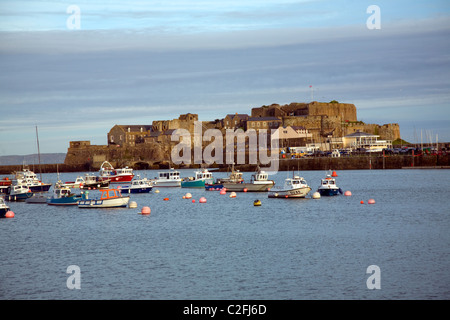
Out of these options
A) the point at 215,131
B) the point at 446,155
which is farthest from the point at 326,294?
the point at 215,131

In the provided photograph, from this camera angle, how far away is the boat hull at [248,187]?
198ft

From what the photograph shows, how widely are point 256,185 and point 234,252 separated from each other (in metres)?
33.7

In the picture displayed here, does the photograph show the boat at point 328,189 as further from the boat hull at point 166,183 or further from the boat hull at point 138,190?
the boat hull at point 166,183

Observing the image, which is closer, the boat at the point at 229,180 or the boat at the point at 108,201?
the boat at the point at 108,201

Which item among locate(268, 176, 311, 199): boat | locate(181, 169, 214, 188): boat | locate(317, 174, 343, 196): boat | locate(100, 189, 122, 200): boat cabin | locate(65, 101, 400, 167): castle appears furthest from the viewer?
locate(65, 101, 400, 167): castle

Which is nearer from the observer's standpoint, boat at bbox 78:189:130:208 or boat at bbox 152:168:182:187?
boat at bbox 78:189:130:208

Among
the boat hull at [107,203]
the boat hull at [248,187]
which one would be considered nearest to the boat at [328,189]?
the boat hull at [248,187]

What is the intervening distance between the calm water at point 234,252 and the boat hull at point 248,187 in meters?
13.1

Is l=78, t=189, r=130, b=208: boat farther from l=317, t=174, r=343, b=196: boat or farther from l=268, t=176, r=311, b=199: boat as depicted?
l=317, t=174, r=343, b=196: boat

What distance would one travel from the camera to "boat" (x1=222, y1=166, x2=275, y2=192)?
60219 millimetres

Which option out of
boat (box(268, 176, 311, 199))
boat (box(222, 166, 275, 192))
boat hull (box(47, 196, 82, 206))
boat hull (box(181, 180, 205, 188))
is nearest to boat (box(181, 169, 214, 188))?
boat hull (box(181, 180, 205, 188))

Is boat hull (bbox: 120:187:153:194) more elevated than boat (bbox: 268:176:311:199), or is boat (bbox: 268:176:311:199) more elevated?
boat (bbox: 268:176:311:199)

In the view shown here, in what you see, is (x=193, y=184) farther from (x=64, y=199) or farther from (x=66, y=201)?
(x=64, y=199)

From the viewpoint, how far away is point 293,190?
50.0 meters
